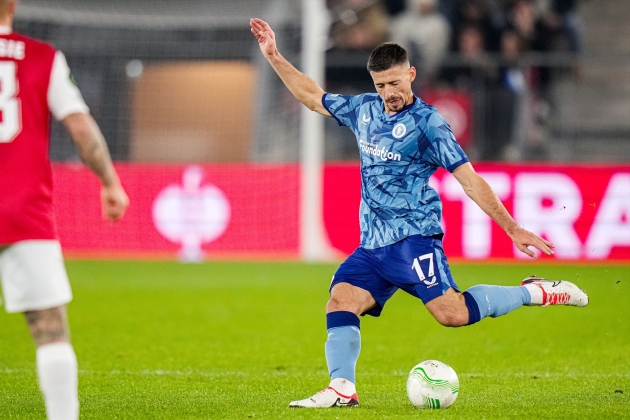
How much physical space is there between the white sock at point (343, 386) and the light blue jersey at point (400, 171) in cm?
79

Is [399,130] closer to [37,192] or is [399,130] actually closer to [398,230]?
[398,230]

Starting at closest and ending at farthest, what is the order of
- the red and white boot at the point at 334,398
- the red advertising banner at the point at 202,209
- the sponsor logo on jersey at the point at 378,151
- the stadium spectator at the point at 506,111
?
the red and white boot at the point at 334,398
the sponsor logo on jersey at the point at 378,151
the stadium spectator at the point at 506,111
the red advertising banner at the point at 202,209

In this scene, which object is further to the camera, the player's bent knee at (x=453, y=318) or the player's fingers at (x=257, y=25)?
the player's fingers at (x=257, y=25)

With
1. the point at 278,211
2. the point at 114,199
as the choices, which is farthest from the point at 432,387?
the point at 278,211

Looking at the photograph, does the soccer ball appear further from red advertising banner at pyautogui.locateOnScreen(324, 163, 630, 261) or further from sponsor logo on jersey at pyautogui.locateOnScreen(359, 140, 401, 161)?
red advertising banner at pyautogui.locateOnScreen(324, 163, 630, 261)

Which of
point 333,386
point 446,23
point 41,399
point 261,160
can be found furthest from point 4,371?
point 446,23

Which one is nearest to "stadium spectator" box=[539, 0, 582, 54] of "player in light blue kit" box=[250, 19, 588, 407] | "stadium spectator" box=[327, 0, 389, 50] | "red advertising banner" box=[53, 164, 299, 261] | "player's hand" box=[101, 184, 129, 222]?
"stadium spectator" box=[327, 0, 389, 50]

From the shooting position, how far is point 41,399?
19.9 feet

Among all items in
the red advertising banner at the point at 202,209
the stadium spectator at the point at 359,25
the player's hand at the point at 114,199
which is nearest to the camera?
the player's hand at the point at 114,199

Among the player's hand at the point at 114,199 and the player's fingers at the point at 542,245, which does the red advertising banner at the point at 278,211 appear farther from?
the player's hand at the point at 114,199

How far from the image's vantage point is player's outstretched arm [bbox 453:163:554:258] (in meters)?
5.45

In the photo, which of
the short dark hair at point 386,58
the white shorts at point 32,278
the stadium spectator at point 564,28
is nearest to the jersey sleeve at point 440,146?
the short dark hair at point 386,58

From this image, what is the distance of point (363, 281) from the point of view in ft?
19.6

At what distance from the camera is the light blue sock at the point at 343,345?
229 inches
